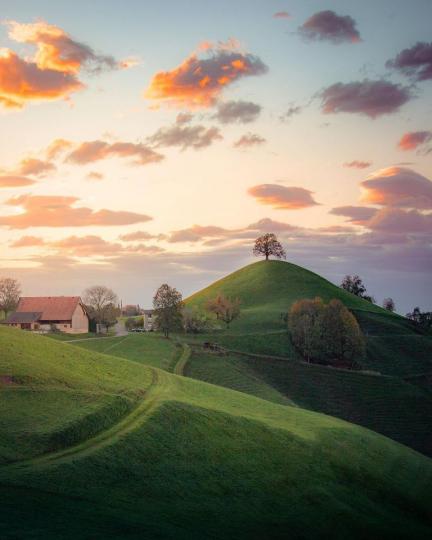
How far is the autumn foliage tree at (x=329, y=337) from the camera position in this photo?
117 metres

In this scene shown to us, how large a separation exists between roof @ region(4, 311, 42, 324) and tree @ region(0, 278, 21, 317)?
4842cm

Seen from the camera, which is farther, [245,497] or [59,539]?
[245,497]

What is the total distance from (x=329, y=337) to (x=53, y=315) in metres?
63.4

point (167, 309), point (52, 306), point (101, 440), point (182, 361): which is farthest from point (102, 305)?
point (101, 440)

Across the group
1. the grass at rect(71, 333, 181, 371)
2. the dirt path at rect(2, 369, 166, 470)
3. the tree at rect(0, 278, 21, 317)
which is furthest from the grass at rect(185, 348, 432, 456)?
the tree at rect(0, 278, 21, 317)

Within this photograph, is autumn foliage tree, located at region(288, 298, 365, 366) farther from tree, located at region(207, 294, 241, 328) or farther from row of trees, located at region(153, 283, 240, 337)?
tree, located at region(207, 294, 241, 328)

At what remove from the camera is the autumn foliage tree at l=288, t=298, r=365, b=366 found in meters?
117

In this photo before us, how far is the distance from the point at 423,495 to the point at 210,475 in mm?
20209

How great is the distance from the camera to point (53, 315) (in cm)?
13700

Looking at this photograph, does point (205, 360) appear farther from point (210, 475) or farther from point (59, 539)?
point (59, 539)

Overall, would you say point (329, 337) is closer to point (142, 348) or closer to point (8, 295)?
point (142, 348)

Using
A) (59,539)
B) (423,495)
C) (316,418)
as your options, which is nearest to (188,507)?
(59,539)

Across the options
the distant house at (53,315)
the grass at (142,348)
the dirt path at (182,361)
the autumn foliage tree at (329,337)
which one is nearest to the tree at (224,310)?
the autumn foliage tree at (329,337)

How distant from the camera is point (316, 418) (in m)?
64.7
